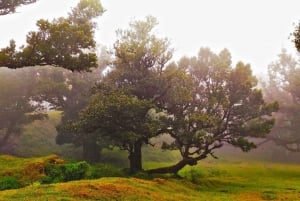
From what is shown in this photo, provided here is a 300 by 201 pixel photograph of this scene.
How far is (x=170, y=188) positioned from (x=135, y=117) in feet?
38.9

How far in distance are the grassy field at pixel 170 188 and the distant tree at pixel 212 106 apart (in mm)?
4433

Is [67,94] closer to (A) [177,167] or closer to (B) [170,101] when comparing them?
(B) [170,101]

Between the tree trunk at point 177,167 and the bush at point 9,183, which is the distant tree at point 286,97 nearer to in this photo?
the tree trunk at point 177,167

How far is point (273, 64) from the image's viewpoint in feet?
243

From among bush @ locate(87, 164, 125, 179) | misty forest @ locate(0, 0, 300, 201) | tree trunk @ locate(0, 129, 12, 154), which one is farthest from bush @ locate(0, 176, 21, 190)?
tree trunk @ locate(0, 129, 12, 154)

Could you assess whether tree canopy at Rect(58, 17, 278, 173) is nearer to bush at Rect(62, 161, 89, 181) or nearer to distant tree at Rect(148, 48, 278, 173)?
distant tree at Rect(148, 48, 278, 173)

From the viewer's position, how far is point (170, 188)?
29172mm

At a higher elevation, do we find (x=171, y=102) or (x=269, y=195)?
(x=171, y=102)

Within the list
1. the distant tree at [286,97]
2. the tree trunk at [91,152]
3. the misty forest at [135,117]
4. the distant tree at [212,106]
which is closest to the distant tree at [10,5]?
the misty forest at [135,117]

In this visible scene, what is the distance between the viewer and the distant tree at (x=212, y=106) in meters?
39.4

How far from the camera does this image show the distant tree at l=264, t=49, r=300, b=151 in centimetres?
6208

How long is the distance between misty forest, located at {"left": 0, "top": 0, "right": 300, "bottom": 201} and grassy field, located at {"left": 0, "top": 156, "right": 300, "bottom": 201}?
0.11 meters

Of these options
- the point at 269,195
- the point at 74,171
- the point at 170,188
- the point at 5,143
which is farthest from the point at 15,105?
the point at 269,195

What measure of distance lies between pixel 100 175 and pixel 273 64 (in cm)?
5317
